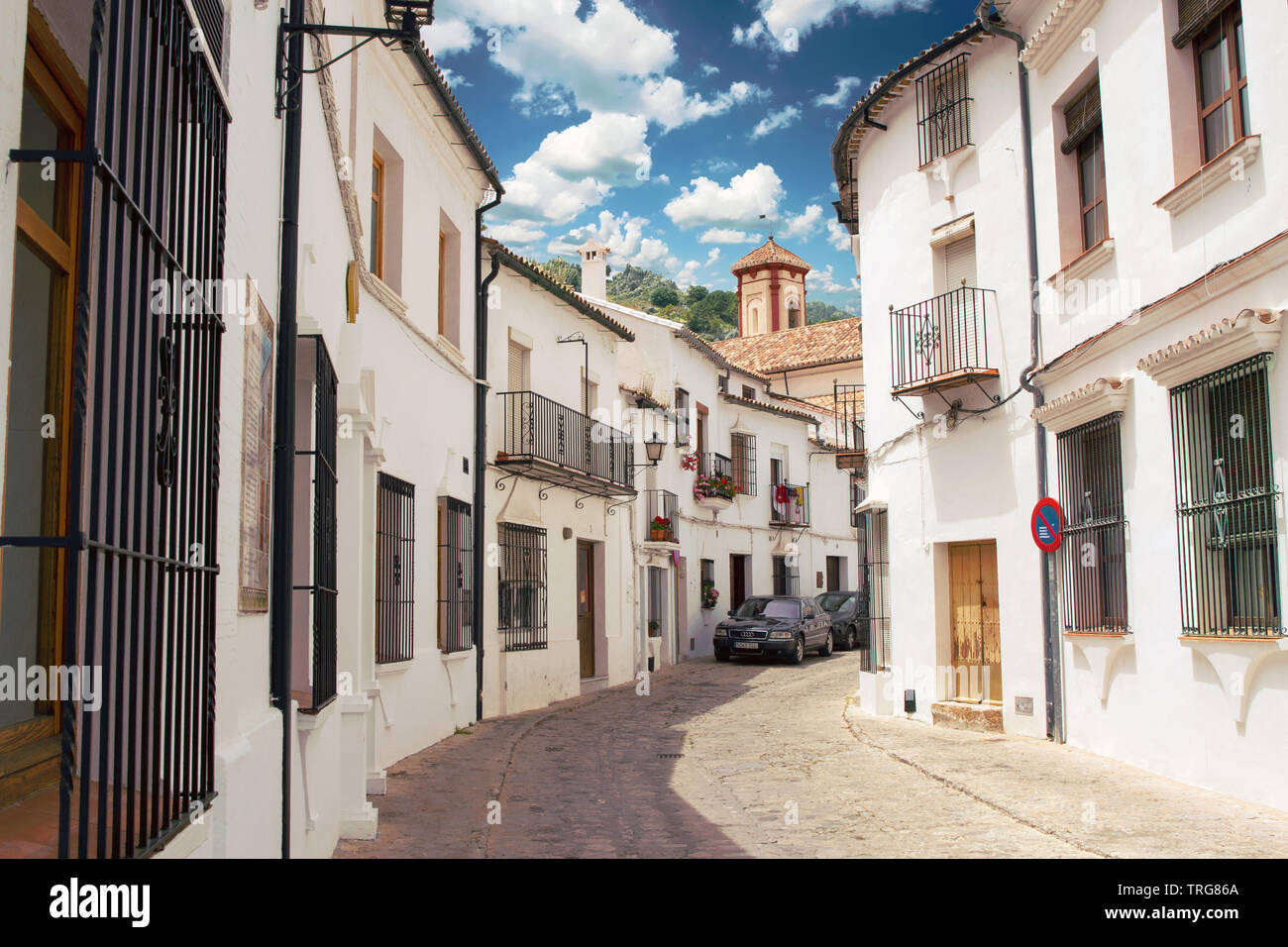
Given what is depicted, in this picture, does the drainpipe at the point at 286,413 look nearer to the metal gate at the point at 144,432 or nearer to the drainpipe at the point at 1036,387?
the metal gate at the point at 144,432

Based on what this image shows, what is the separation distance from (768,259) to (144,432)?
46.6m

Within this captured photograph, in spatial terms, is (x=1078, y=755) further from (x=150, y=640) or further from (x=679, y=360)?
(x=679, y=360)

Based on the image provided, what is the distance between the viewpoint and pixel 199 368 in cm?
341

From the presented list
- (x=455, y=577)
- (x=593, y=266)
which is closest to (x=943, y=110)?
(x=455, y=577)

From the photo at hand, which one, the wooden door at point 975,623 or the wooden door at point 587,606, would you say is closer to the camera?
the wooden door at point 975,623

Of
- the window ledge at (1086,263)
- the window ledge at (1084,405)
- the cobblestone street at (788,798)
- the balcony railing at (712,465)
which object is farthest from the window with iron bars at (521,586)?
the balcony railing at (712,465)

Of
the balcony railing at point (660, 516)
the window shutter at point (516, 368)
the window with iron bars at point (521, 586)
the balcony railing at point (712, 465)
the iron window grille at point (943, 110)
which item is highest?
the iron window grille at point (943, 110)

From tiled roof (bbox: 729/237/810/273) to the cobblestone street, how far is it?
36.4 metres

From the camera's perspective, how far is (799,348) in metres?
37.0

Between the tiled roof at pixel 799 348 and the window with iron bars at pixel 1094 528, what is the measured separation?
78.6 feet

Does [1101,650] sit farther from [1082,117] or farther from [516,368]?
[516,368]

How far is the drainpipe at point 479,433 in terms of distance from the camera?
13828 mm

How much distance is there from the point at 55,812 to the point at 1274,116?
768 cm

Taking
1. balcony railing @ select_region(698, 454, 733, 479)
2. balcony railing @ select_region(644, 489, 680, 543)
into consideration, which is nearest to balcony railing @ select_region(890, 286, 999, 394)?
balcony railing @ select_region(644, 489, 680, 543)
